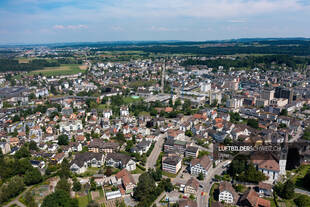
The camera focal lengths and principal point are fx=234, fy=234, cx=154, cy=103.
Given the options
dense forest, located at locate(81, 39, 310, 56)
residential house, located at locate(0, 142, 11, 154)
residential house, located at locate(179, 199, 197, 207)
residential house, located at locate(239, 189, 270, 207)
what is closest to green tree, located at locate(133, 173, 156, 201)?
Result: residential house, located at locate(179, 199, 197, 207)

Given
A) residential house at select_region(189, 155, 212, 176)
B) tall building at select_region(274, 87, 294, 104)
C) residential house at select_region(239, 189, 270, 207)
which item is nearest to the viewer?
residential house at select_region(239, 189, 270, 207)

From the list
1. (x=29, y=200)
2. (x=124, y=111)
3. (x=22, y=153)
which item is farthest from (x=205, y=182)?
(x=124, y=111)

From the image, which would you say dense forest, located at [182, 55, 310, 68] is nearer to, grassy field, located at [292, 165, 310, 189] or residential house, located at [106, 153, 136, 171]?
grassy field, located at [292, 165, 310, 189]

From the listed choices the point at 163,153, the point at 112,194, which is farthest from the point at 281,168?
the point at 112,194

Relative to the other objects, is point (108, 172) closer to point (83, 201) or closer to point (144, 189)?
point (83, 201)

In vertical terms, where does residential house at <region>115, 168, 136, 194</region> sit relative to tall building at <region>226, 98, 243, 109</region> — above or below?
below

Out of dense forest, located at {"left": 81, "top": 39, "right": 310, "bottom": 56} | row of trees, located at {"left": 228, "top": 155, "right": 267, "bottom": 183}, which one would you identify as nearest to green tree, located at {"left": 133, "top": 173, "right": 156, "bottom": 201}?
row of trees, located at {"left": 228, "top": 155, "right": 267, "bottom": 183}

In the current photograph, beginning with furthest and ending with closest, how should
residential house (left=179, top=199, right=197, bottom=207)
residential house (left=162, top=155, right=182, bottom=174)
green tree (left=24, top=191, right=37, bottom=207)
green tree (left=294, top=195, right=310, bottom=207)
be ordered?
residential house (left=162, top=155, right=182, bottom=174) → green tree (left=24, top=191, right=37, bottom=207) → green tree (left=294, top=195, right=310, bottom=207) → residential house (left=179, top=199, right=197, bottom=207)

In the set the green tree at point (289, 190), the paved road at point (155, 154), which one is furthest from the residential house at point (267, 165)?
the paved road at point (155, 154)

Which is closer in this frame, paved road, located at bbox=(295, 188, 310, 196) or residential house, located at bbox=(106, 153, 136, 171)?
paved road, located at bbox=(295, 188, 310, 196)

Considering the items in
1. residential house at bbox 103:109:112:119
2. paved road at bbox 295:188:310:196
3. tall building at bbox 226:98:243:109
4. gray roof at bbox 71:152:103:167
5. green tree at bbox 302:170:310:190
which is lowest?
paved road at bbox 295:188:310:196
